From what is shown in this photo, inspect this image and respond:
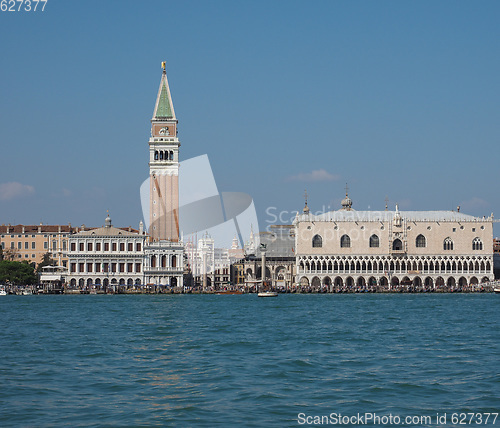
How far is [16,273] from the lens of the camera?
88.7 m

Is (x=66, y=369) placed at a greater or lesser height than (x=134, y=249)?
lesser

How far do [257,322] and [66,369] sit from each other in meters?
17.8

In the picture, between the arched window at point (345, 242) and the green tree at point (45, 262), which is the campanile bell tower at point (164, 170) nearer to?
the green tree at point (45, 262)

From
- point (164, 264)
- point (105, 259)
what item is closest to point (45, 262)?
point (105, 259)

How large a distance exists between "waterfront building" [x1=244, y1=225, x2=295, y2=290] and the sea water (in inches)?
2900

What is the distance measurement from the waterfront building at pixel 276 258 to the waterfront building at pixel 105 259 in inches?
726

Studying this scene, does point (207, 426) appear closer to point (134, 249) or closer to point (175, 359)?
point (175, 359)

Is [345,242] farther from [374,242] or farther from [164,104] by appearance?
[164,104]

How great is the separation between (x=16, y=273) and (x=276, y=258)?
129 ft

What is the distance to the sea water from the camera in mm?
15086

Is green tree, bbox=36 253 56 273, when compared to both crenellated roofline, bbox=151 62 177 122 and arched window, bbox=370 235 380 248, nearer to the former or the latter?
crenellated roofline, bbox=151 62 177 122

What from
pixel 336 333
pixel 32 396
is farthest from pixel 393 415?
pixel 336 333

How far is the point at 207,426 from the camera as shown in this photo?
1414 cm

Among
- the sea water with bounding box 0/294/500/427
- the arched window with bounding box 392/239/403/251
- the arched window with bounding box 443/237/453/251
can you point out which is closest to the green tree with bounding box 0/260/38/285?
the arched window with bounding box 392/239/403/251
